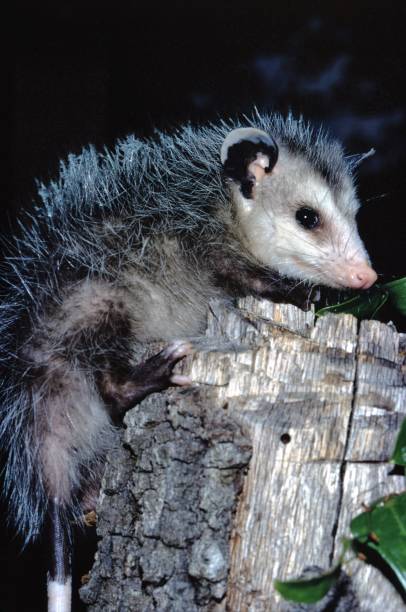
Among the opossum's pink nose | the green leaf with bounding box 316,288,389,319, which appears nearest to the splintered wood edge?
the green leaf with bounding box 316,288,389,319

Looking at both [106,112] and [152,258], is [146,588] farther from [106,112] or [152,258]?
[106,112]

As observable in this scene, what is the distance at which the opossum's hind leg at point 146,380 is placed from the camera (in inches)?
64.2

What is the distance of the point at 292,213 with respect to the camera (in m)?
2.31

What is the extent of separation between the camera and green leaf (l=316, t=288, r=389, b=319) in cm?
186

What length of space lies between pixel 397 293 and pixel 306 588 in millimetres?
938

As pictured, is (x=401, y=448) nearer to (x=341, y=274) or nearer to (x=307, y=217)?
(x=341, y=274)

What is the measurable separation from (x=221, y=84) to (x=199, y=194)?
6.82 ft

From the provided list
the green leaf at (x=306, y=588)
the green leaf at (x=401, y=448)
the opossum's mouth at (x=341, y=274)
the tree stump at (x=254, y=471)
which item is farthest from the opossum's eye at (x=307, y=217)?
the green leaf at (x=306, y=588)

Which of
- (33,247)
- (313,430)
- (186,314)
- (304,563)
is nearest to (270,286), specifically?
(186,314)

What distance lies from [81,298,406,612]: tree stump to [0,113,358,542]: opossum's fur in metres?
0.41

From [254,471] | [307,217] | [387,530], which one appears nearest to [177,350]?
[254,471]

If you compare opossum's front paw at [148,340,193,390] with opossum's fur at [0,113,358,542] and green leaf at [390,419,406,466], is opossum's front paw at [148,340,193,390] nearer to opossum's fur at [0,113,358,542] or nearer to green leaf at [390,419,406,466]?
opossum's fur at [0,113,358,542]

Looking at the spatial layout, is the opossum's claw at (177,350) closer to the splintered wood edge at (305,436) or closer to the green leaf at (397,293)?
the splintered wood edge at (305,436)

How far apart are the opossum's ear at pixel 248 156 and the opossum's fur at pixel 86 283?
0.31ft
